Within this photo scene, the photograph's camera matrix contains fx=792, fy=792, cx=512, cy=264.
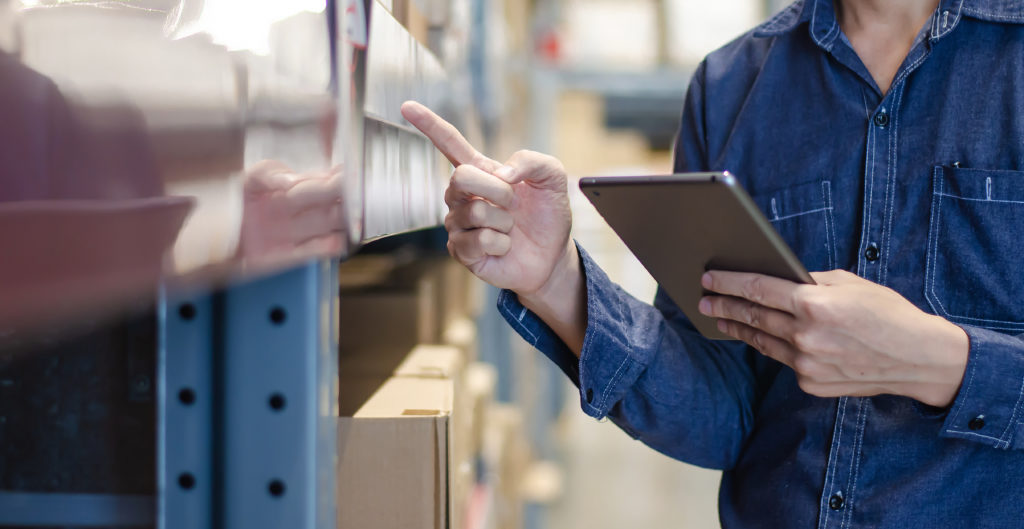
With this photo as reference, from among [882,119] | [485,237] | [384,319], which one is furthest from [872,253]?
[384,319]

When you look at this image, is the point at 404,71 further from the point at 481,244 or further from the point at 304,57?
the point at 304,57

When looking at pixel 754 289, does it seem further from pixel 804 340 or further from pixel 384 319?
pixel 384 319

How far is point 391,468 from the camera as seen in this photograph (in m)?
0.83

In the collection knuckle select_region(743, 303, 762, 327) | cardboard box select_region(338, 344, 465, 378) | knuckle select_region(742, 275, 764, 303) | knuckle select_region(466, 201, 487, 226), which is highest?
knuckle select_region(466, 201, 487, 226)

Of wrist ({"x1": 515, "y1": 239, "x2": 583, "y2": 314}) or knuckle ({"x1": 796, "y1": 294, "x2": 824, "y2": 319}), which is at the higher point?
wrist ({"x1": 515, "y1": 239, "x2": 583, "y2": 314})

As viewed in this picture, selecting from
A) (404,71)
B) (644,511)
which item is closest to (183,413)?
(404,71)

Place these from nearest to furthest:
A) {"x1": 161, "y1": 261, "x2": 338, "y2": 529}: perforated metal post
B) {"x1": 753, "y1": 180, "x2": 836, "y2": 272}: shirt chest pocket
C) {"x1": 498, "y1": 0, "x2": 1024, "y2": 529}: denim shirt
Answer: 1. {"x1": 161, "y1": 261, "x2": 338, "y2": 529}: perforated metal post
2. {"x1": 498, "y1": 0, "x2": 1024, "y2": 529}: denim shirt
3. {"x1": 753, "y1": 180, "x2": 836, "y2": 272}: shirt chest pocket

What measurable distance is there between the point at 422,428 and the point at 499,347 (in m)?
2.29

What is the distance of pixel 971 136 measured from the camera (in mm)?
967

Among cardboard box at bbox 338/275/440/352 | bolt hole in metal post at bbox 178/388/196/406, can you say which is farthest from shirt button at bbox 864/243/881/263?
bolt hole in metal post at bbox 178/388/196/406

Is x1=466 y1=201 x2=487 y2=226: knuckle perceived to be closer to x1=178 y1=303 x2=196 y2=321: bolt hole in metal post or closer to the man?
the man

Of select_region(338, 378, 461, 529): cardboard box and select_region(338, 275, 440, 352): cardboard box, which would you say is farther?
select_region(338, 275, 440, 352): cardboard box

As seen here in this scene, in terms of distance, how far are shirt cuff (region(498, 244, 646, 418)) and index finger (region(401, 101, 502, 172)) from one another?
0.75ft

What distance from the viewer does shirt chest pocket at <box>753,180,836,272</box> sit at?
1054mm
